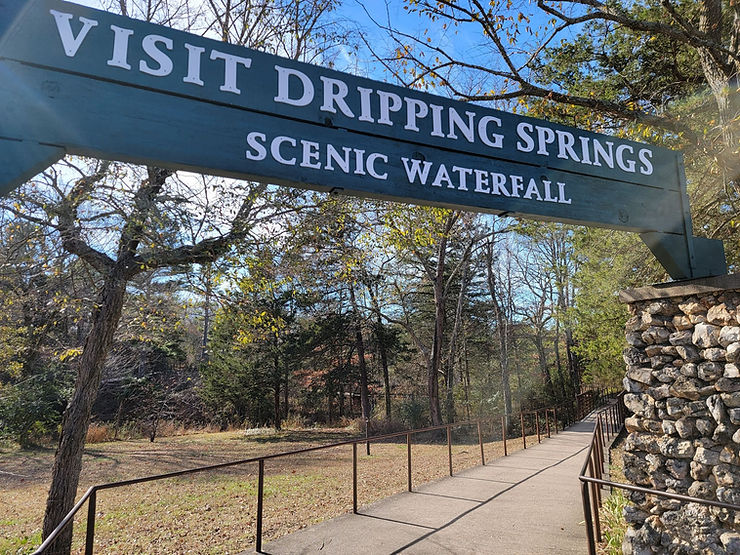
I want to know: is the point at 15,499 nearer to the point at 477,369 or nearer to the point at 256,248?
the point at 256,248

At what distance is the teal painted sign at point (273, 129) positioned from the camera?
92.3 inches

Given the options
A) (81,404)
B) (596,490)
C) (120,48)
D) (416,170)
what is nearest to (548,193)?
(416,170)

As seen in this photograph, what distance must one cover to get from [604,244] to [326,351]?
64.2ft

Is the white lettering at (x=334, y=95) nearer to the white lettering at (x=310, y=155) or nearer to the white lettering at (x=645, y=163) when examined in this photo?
the white lettering at (x=310, y=155)

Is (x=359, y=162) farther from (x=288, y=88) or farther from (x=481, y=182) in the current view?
(x=481, y=182)

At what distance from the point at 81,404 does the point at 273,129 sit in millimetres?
6181

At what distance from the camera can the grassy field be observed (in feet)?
21.5

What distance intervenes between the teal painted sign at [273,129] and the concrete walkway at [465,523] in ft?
10.4

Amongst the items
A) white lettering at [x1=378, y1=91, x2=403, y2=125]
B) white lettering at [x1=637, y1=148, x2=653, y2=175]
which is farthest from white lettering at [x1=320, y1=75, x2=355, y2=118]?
white lettering at [x1=637, y1=148, x2=653, y2=175]

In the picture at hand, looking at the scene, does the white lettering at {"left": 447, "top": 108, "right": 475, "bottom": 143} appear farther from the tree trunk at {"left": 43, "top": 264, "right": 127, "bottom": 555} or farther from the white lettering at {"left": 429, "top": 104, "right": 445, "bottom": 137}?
Result: the tree trunk at {"left": 43, "top": 264, "right": 127, "bottom": 555}

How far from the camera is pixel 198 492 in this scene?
10.0 meters

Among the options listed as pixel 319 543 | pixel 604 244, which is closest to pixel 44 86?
pixel 319 543

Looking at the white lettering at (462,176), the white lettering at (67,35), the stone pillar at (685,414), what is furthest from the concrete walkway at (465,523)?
the white lettering at (67,35)

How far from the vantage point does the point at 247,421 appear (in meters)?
25.6
